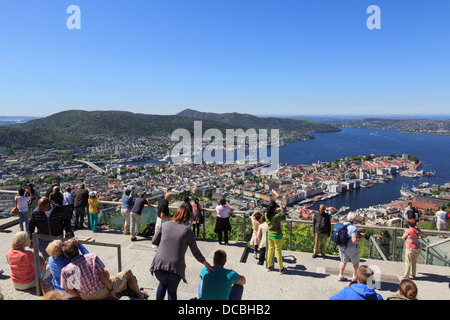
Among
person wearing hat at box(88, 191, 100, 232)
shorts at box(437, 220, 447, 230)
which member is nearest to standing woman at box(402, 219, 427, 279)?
shorts at box(437, 220, 447, 230)

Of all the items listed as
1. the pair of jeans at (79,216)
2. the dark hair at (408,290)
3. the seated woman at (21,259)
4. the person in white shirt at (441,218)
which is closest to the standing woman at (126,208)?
the pair of jeans at (79,216)

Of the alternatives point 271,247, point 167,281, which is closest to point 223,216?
point 271,247

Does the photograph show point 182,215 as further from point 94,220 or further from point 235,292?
point 94,220

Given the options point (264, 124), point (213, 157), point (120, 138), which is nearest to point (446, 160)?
point (213, 157)

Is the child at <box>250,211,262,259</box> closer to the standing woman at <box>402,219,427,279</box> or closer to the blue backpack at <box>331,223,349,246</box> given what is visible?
the blue backpack at <box>331,223,349,246</box>

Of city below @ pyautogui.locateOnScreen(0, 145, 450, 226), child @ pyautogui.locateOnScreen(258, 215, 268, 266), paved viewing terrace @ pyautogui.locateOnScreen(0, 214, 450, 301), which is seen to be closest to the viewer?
paved viewing terrace @ pyautogui.locateOnScreen(0, 214, 450, 301)
